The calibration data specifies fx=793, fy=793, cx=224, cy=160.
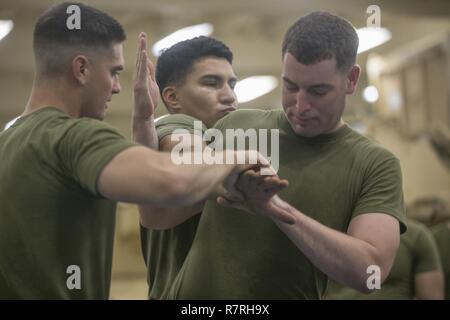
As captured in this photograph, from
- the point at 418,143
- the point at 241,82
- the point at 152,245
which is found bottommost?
the point at 152,245

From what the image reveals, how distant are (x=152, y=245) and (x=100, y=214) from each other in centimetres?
60

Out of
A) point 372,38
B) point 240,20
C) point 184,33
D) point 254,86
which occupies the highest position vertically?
point 254,86

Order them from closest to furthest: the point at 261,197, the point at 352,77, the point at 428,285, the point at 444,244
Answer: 1. the point at 261,197
2. the point at 352,77
3. the point at 428,285
4. the point at 444,244

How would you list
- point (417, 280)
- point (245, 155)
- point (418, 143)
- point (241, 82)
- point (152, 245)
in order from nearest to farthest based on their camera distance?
point (245, 155)
point (152, 245)
point (417, 280)
point (418, 143)
point (241, 82)

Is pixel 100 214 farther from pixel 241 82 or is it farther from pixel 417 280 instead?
pixel 241 82

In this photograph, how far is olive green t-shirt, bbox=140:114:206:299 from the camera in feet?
9.07

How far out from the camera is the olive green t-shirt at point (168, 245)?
9.07ft

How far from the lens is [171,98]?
10.3 ft

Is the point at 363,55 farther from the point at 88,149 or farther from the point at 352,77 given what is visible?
→ the point at 88,149

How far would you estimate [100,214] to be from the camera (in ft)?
7.64

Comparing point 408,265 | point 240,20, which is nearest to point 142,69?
point 408,265

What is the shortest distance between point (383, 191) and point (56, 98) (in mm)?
1070

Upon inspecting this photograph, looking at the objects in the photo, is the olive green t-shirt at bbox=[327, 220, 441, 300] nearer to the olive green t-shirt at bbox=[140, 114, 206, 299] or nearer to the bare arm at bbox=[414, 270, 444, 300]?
the bare arm at bbox=[414, 270, 444, 300]
